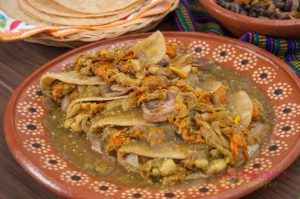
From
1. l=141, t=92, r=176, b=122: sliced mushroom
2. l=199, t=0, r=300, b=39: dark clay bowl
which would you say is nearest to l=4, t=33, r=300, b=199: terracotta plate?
l=199, t=0, r=300, b=39: dark clay bowl

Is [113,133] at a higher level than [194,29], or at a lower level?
higher

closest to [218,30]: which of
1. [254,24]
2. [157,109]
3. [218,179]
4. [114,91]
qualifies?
[254,24]

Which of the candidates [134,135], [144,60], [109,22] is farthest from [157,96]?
[109,22]

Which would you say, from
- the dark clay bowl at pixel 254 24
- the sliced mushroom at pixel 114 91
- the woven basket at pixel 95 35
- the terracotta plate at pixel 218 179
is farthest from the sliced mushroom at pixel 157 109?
the woven basket at pixel 95 35

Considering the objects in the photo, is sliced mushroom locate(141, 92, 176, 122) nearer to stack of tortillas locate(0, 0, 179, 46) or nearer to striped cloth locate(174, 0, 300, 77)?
striped cloth locate(174, 0, 300, 77)

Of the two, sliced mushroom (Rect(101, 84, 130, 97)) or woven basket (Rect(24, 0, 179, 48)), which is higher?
sliced mushroom (Rect(101, 84, 130, 97))

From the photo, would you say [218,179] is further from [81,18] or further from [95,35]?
[81,18]

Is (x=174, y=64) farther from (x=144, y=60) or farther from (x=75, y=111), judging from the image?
(x=75, y=111)
